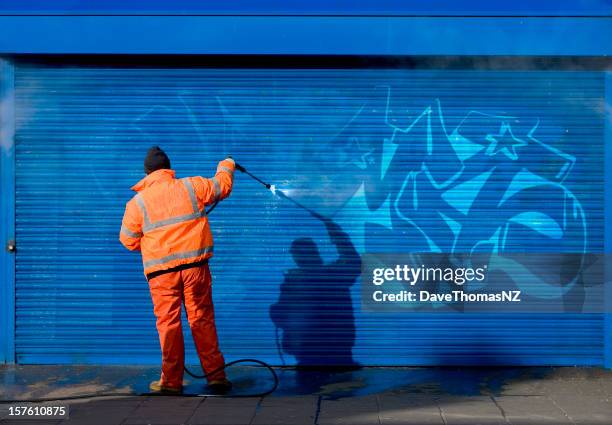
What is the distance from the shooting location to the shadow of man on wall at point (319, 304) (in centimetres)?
870

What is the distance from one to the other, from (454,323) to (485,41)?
2724 millimetres

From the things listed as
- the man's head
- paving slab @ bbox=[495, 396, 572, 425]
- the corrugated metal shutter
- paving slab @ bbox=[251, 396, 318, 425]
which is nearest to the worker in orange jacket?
paving slab @ bbox=[251, 396, 318, 425]

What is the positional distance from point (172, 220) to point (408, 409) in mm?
2439

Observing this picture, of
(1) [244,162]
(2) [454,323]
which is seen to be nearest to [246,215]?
(1) [244,162]

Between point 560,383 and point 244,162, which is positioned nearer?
point 560,383

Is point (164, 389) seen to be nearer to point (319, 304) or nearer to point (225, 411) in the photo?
point (225, 411)

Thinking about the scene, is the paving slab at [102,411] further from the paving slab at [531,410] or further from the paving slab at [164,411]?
the paving slab at [531,410]

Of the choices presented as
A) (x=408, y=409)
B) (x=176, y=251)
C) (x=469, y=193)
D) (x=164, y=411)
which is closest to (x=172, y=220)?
(x=176, y=251)

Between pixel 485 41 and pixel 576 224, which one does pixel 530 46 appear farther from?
pixel 576 224

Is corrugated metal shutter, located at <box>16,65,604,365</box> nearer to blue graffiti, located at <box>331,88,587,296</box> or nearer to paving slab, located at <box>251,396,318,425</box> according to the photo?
blue graffiti, located at <box>331,88,587,296</box>

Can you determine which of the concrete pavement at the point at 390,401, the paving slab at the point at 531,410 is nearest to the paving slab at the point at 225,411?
the concrete pavement at the point at 390,401

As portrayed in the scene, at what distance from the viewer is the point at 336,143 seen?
28.5 feet

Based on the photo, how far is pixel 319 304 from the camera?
28.6 ft

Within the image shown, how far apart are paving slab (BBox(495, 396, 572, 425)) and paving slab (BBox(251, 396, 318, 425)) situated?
59.3 inches
